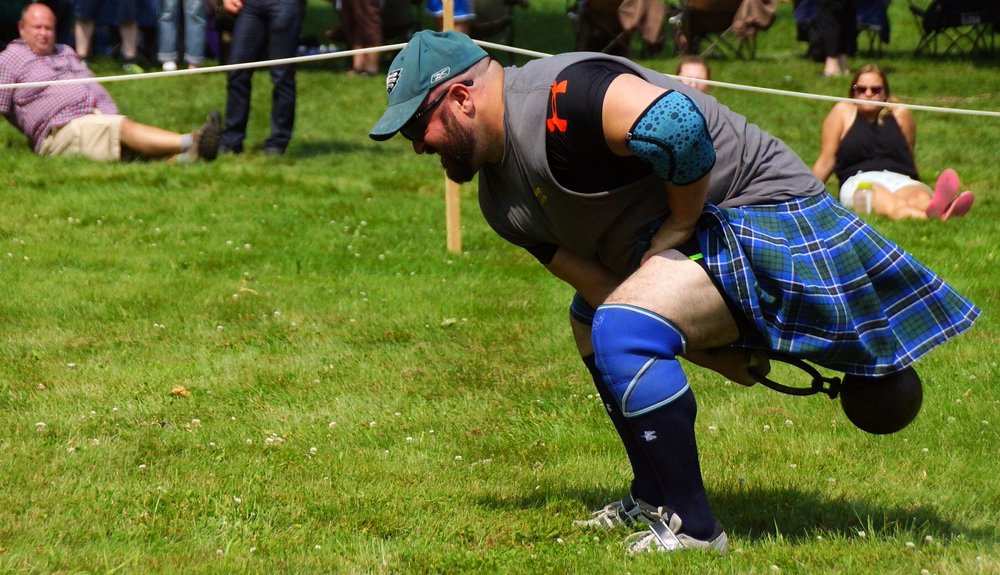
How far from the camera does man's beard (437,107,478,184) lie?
146 inches

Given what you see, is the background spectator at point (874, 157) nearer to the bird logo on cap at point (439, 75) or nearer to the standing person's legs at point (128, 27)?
the bird logo on cap at point (439, 75)

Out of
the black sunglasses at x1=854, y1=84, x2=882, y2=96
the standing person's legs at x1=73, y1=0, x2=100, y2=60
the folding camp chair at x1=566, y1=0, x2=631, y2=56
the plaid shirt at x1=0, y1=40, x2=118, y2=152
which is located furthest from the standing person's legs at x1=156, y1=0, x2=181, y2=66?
the black sunglasses at x1=854, y1=84, x2=882, y2=96

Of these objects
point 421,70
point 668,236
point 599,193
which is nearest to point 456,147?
point 421,70

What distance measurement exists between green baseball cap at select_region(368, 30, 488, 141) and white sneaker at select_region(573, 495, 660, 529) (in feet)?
4.90

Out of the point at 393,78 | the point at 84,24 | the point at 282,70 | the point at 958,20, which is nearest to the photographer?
the point at 393,78

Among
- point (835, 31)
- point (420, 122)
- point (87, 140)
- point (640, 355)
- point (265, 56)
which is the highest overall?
point (420, 122)

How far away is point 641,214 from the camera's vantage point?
3818mm

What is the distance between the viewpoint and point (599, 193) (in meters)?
3.71

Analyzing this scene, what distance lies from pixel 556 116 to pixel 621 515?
1.47 m

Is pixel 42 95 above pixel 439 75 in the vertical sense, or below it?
below

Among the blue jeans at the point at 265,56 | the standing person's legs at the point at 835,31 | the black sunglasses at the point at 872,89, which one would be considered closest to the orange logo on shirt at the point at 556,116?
the black sunglasses at the point at 872,89

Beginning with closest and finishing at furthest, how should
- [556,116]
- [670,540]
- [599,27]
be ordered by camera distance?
[556,116] < [670,540] < [599,27]

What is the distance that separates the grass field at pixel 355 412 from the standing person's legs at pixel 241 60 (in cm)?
96

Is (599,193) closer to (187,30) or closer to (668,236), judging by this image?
(668,236)
